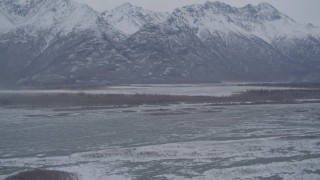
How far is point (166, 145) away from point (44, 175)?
13136 millimetres

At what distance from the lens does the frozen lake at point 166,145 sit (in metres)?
31.5

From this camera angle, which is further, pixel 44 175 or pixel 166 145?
pixel 166 145

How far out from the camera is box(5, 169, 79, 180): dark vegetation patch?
29.5 metres

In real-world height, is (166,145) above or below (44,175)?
above

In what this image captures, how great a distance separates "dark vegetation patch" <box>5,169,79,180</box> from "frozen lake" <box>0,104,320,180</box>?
0.90 m

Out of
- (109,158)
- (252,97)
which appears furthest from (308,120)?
(252,97)

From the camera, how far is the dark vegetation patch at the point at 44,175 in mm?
29500

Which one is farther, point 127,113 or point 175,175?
point 127,113

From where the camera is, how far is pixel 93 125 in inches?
2208

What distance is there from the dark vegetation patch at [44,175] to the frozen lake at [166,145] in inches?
35.3

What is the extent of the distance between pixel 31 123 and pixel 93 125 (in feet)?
26.0

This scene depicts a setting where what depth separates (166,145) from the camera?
40.7 meters

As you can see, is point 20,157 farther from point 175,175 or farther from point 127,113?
point 127,113

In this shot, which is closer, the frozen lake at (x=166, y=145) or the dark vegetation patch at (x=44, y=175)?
the dark vegetation patch at (x=44, y=175)
